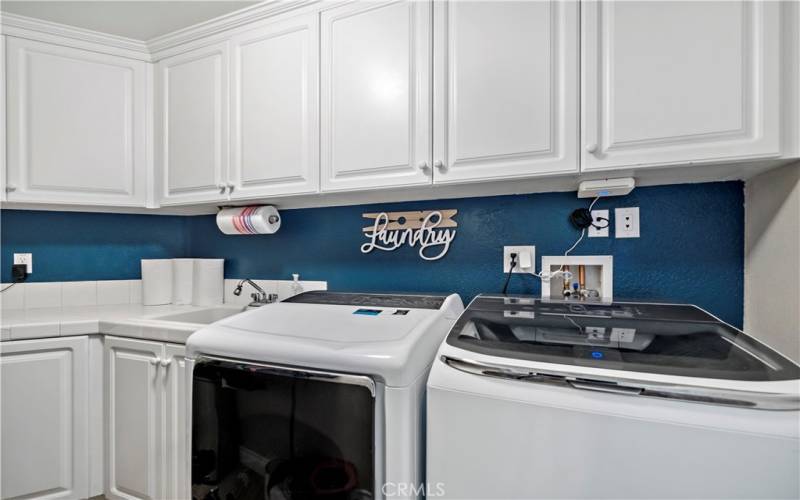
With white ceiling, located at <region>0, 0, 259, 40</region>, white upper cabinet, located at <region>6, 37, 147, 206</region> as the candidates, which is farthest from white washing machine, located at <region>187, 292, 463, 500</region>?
white ceiling, located at <region>0, 0, 259, 40</region>

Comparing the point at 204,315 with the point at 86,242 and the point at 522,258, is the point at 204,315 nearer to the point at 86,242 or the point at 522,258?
the point at 86,242

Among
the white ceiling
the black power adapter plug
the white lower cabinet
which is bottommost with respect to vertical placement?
the white lower cabinet

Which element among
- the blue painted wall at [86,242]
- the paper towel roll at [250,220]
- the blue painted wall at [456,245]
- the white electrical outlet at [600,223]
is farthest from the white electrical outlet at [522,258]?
the blue painted wall at [86,242]

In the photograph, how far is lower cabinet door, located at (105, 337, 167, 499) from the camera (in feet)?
5.44

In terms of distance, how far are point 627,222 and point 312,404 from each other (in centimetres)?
132

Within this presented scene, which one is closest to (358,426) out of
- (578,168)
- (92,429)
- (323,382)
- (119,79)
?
(323,382)

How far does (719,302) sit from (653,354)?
748 mm

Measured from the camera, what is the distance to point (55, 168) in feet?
6.27

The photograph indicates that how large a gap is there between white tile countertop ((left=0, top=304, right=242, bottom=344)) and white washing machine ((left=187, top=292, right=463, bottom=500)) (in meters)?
0.45

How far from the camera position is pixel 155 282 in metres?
2.23

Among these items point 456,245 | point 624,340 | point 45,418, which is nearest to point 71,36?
point 45,418

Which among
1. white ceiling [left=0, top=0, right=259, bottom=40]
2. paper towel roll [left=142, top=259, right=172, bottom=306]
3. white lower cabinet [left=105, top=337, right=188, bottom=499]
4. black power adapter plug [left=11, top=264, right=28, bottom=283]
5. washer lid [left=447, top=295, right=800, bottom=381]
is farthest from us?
paper towel roll [left=142, top=259, right=172, bottom=306]

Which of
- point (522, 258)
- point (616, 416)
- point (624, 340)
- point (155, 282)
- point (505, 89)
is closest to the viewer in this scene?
point (616, 416)

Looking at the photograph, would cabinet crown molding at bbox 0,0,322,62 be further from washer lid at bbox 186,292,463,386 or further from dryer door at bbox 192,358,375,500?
dryer door at bbox 192,358,375,500
